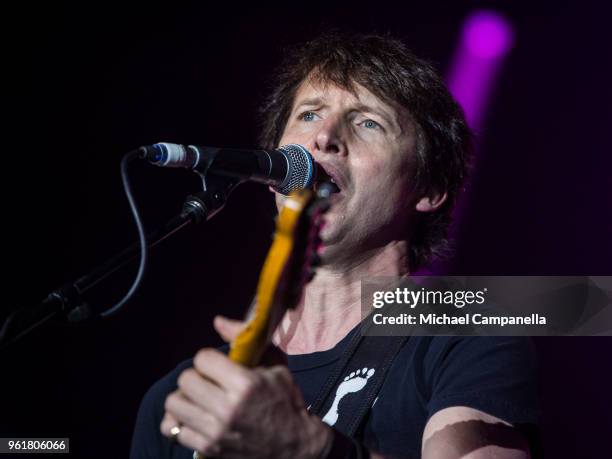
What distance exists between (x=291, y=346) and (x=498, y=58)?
2.19m

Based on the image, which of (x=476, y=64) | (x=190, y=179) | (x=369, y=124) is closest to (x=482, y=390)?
(x=369, y=124)

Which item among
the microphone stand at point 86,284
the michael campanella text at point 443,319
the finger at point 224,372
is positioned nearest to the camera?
the finger at point 224,372

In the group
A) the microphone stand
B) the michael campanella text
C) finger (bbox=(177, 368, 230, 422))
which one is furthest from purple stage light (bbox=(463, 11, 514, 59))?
finger (bbox=(177, 368, 230, 422))

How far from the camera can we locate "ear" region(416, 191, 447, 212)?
306cm

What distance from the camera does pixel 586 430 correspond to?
3.64m

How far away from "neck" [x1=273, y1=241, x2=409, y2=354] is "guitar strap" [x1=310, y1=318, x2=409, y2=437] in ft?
0.97

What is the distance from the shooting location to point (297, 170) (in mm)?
2180

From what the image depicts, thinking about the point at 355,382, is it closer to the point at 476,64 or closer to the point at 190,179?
the point at 190,179

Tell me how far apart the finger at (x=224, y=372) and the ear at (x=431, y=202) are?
6.07 ft

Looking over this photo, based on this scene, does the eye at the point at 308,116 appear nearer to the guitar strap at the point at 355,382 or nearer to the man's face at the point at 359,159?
the man's face at the point at 359,159

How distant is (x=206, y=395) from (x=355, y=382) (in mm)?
1047

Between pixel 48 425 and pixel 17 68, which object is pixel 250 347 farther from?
pixel 17 68

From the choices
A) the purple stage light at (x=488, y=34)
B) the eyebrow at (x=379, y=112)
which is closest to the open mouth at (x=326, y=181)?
the eyebrow at (x=379, y=112)

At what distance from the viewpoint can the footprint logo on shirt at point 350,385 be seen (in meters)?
2.24
